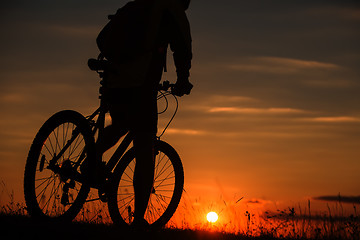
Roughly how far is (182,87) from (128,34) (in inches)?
36.7

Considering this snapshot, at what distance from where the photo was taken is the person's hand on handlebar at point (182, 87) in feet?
Result: 19.4

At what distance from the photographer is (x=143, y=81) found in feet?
17.2

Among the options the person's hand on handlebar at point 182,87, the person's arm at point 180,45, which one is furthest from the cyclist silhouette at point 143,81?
the person's hand on handlebar at point 182,87

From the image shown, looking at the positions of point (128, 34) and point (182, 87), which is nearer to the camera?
point (128, 34)

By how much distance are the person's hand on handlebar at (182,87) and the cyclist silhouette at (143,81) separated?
1.22 feet

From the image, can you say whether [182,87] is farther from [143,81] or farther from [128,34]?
[128,34]

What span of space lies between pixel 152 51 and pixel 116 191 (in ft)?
5.82

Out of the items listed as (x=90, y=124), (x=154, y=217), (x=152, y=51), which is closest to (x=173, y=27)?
(x=152, y=51)

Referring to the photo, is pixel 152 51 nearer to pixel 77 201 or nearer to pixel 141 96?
pixel 141 96

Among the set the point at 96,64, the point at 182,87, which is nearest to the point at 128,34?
the point at 96,64

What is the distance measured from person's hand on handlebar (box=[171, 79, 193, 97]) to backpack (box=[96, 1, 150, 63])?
72cm

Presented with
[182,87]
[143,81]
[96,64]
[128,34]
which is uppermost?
[128,34]

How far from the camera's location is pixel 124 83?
17.7 feet

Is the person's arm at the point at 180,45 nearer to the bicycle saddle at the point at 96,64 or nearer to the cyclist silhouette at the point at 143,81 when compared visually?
the cyclist silhouette at the point at 143,81
